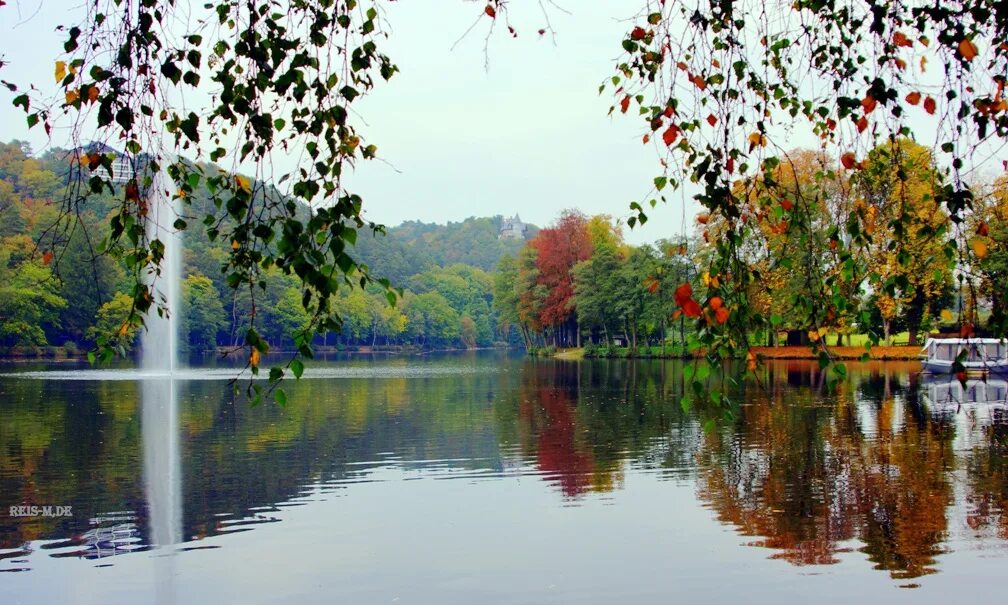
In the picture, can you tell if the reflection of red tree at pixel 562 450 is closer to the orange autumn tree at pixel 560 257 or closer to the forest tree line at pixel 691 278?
the forest tree line at pixel 691 278

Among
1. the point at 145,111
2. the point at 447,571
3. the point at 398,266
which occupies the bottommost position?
the point at 447,571

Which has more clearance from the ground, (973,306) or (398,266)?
(398,266)

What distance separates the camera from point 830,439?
1964cm

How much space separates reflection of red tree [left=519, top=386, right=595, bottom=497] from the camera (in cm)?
1509

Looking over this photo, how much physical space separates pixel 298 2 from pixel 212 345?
11479 centimetres

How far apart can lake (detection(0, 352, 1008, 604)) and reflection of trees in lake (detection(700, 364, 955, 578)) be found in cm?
6

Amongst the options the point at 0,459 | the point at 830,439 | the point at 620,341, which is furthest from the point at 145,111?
the point at 620,341

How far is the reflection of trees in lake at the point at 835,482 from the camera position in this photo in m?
10.5

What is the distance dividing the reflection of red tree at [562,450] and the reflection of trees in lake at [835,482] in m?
1.94

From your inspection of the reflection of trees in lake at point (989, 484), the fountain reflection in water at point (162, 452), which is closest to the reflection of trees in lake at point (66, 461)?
the fountain reflection in water at point (162, 452)

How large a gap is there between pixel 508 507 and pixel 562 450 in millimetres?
5849

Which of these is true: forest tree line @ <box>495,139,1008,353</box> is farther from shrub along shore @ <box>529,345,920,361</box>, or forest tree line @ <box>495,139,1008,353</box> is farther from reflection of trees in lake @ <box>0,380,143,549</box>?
reflection of trees in lake @ <box>0,380,143,549</box>

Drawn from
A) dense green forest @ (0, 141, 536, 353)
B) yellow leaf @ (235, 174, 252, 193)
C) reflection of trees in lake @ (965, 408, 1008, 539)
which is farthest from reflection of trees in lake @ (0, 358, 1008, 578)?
dense green forest @ (0, 141, 536, 353)

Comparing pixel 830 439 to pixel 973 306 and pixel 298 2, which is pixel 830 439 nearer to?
pixel 973 306
